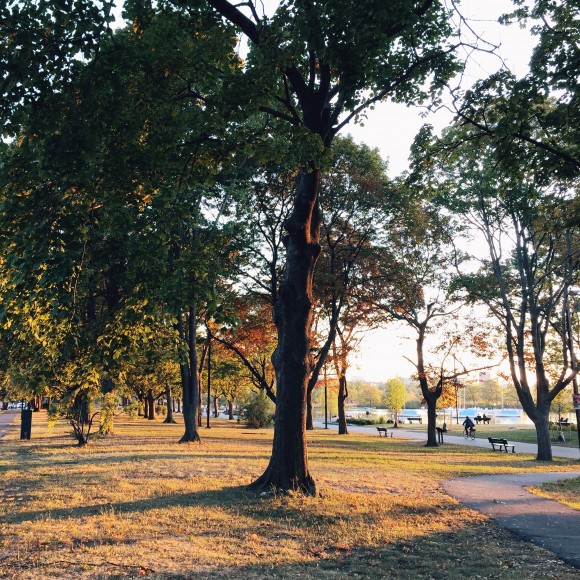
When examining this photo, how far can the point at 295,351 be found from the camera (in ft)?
35.5

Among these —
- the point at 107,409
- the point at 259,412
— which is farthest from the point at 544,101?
the point at 259,412

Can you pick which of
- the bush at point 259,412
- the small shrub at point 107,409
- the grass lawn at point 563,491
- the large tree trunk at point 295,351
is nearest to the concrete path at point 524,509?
the grass lawn at point 563,491

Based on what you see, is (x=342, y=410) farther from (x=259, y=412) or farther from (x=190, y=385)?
(x=190, y=385)

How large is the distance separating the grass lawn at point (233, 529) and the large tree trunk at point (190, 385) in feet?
29.4

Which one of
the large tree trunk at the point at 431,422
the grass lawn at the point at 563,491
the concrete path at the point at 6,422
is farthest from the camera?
the concrete path at the point at 6,422

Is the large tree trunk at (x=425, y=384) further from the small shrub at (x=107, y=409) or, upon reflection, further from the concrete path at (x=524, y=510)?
the small shrub at (x=107, y=409)

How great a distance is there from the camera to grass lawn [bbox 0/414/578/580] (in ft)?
19.1

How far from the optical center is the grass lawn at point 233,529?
5.82m

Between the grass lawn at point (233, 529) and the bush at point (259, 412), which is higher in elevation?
the grass lawn at point (233, 529)

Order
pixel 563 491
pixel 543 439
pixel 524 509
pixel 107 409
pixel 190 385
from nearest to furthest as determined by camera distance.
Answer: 1. pixel 524 509
2. pixel 563 491
3. pixel 107 409
4. pixel 543 439
5. pixel 190 385

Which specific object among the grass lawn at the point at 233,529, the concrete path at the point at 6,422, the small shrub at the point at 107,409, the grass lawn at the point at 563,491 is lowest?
the concrete path at the point at 6,422

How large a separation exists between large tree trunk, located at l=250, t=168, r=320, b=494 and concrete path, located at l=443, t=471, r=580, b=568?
11.7 ft

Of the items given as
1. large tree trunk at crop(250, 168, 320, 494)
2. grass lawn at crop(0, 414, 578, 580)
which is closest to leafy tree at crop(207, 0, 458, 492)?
large tree trunk at crop(250, 168, 320, 494)

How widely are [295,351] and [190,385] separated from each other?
49.5 feet
